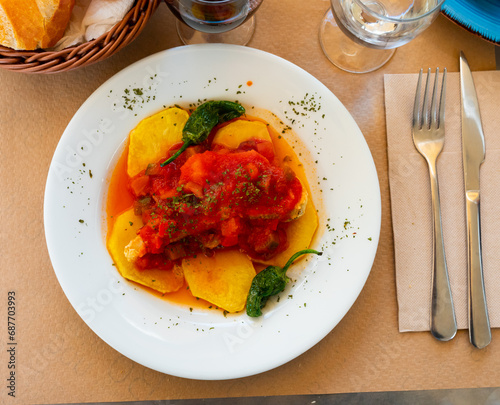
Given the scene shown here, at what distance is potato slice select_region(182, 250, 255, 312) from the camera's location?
7.64 ft

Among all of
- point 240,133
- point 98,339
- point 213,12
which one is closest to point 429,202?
point 240,133

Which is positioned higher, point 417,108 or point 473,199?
point 417,108

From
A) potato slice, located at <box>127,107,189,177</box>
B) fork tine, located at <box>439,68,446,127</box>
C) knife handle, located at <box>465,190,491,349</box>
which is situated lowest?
knife handle, located at <box>465,190,491,349</box>

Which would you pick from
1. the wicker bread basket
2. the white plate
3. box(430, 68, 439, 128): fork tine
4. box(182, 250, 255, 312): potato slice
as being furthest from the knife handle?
the wicker bread basket

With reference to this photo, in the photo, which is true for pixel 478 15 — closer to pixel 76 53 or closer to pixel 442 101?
pixel 442 101

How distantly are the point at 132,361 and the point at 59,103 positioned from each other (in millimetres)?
1574

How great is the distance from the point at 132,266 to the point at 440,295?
171 cm

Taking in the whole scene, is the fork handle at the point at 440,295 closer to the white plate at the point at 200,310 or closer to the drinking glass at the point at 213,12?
the white plate at the point at 200,310

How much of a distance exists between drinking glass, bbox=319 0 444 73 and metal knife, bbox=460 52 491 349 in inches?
18.0

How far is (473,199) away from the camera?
2477mm

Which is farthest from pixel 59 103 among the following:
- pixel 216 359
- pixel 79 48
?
pixel 216 359

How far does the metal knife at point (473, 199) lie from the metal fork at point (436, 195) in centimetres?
13

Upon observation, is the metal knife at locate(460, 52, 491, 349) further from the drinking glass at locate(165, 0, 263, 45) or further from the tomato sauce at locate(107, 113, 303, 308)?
the drinking glass at locate(165, 0, 263, 45)

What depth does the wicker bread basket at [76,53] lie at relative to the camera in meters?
2.18
